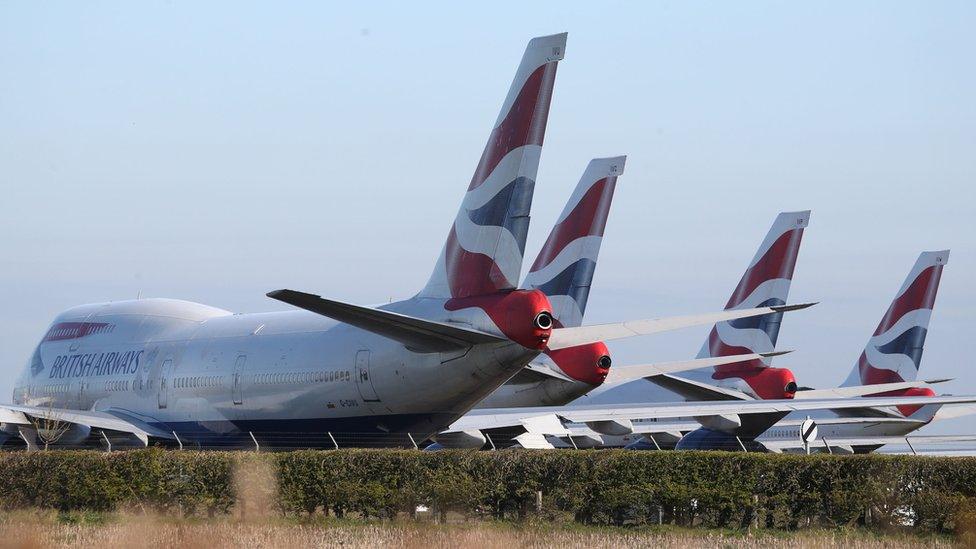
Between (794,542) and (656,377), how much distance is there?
1747 cm

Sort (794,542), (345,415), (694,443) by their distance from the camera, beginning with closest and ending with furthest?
1. (794,542)
2. (345,415)
3. (694,443)

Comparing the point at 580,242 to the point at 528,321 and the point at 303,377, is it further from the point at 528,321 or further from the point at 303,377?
the point at 528,321

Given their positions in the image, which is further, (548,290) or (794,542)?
(548,290)

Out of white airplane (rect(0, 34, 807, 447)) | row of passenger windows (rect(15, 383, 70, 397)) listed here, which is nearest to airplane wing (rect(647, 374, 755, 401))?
white airplane (rect(0, 34, 807, 447))

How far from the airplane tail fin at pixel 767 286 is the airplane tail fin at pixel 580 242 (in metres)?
7.73

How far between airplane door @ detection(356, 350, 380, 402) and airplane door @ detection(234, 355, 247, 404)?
184 inches

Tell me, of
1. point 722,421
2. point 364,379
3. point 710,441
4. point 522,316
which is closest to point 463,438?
point 364,379

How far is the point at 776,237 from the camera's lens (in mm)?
36969

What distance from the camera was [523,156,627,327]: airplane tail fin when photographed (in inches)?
1197

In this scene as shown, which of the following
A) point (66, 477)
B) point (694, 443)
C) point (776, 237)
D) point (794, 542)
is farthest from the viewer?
point (776, 237)

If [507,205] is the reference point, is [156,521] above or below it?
below

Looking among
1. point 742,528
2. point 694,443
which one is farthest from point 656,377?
point 742,528

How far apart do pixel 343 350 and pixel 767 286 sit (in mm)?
16384

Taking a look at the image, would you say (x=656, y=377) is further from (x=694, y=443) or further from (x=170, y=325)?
(x=170, y=325)
